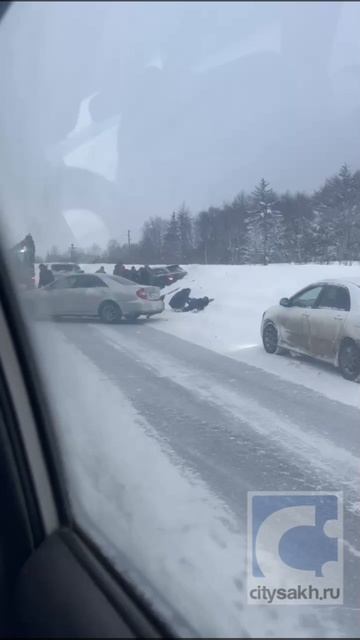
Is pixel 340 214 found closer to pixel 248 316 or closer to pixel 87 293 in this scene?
pixel 248 316

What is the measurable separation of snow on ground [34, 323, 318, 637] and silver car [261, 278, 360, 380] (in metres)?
0.80

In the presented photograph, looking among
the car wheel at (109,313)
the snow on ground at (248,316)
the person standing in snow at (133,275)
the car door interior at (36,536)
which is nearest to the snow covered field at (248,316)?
the snow on ground at (248,316)

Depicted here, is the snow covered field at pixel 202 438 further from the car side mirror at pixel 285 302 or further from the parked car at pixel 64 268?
the parked car at pixel 64 268

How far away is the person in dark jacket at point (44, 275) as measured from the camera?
467cm

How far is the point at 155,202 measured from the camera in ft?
14.3

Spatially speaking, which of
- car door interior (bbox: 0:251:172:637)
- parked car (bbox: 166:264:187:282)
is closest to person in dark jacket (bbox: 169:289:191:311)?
parked car (bbox: 166:264:187:282)

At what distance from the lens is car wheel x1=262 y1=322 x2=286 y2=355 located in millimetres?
4225

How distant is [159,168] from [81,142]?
18.4 inches

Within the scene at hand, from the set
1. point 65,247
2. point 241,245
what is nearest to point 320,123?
point 241,245

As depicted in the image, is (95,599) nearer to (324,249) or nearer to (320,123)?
(324,249)

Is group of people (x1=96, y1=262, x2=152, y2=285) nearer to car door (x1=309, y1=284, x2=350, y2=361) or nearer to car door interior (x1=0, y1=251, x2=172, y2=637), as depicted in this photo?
car door interior (x1=0, y1=251, x2=172, y2=637)

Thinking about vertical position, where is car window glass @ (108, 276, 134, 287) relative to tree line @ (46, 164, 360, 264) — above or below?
below

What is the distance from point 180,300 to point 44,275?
0.75 metres

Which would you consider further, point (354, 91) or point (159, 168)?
point (159, 168)
